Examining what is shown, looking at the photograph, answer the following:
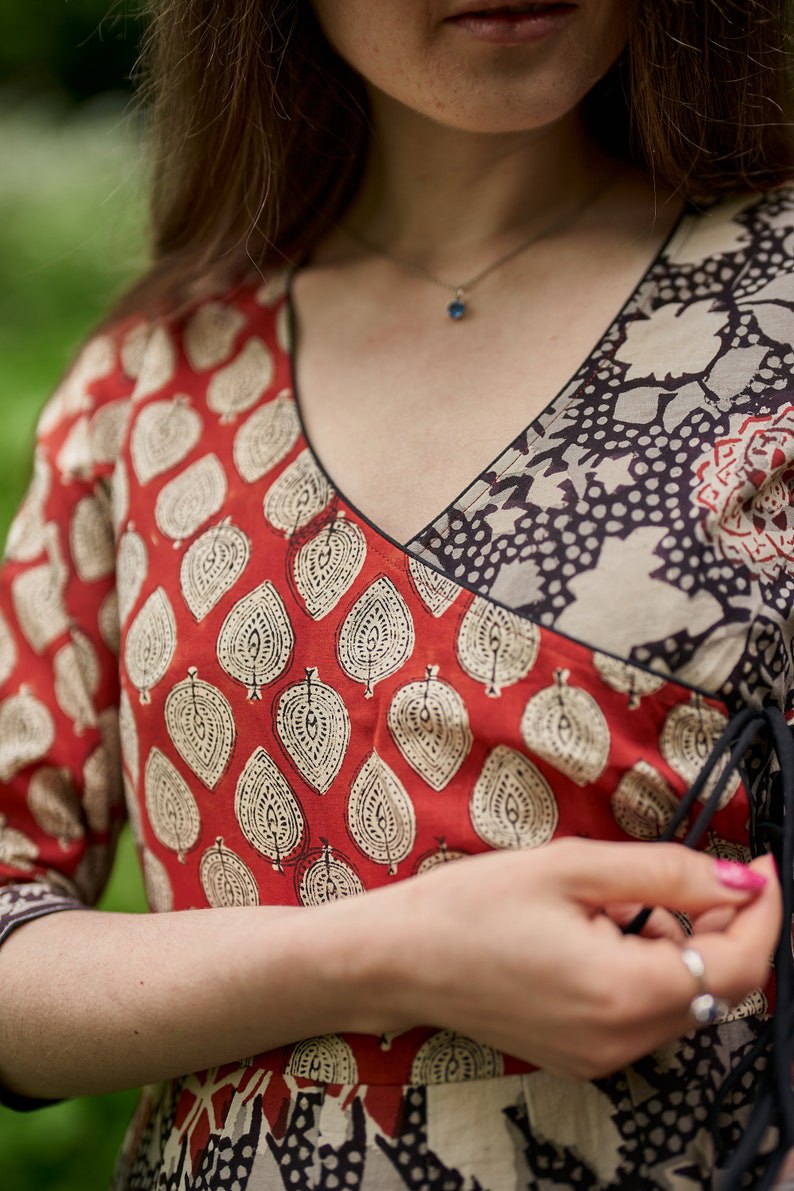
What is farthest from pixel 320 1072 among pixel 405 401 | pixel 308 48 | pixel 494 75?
pixel 308 48

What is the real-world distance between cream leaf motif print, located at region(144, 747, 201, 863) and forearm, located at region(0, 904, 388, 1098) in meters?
0.09

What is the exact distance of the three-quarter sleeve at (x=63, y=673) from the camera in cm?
122

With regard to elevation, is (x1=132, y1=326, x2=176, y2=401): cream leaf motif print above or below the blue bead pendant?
below

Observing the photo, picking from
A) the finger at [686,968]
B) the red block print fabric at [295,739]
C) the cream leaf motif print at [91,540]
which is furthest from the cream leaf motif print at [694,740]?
the cream leaf motif print at [91,540]

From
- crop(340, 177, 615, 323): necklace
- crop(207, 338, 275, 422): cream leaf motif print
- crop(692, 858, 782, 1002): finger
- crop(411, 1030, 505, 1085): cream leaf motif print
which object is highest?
crop(340, 177, 615, 323): necklace

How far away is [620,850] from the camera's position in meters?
0.81

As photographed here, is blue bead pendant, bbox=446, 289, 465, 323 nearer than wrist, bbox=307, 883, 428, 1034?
No

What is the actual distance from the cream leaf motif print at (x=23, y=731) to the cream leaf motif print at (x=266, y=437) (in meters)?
0.33

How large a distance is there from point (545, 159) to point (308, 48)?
283 millimetres

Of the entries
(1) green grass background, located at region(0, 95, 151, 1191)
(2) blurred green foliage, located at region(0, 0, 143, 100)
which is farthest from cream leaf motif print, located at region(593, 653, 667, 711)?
(2) blurred green foliage, located at region(0, 0, 143, 100)

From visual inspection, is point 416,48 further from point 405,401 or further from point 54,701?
point 54,701

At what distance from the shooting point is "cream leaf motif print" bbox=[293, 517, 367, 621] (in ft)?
3.36

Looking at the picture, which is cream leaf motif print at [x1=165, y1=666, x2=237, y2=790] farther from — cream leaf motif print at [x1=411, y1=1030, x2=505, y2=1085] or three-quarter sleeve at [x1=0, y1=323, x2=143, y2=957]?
cream leaf motif print at [x1=411, y1=1030, x2=505, y2=1085]

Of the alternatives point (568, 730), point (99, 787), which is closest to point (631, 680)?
point (568, 730)
